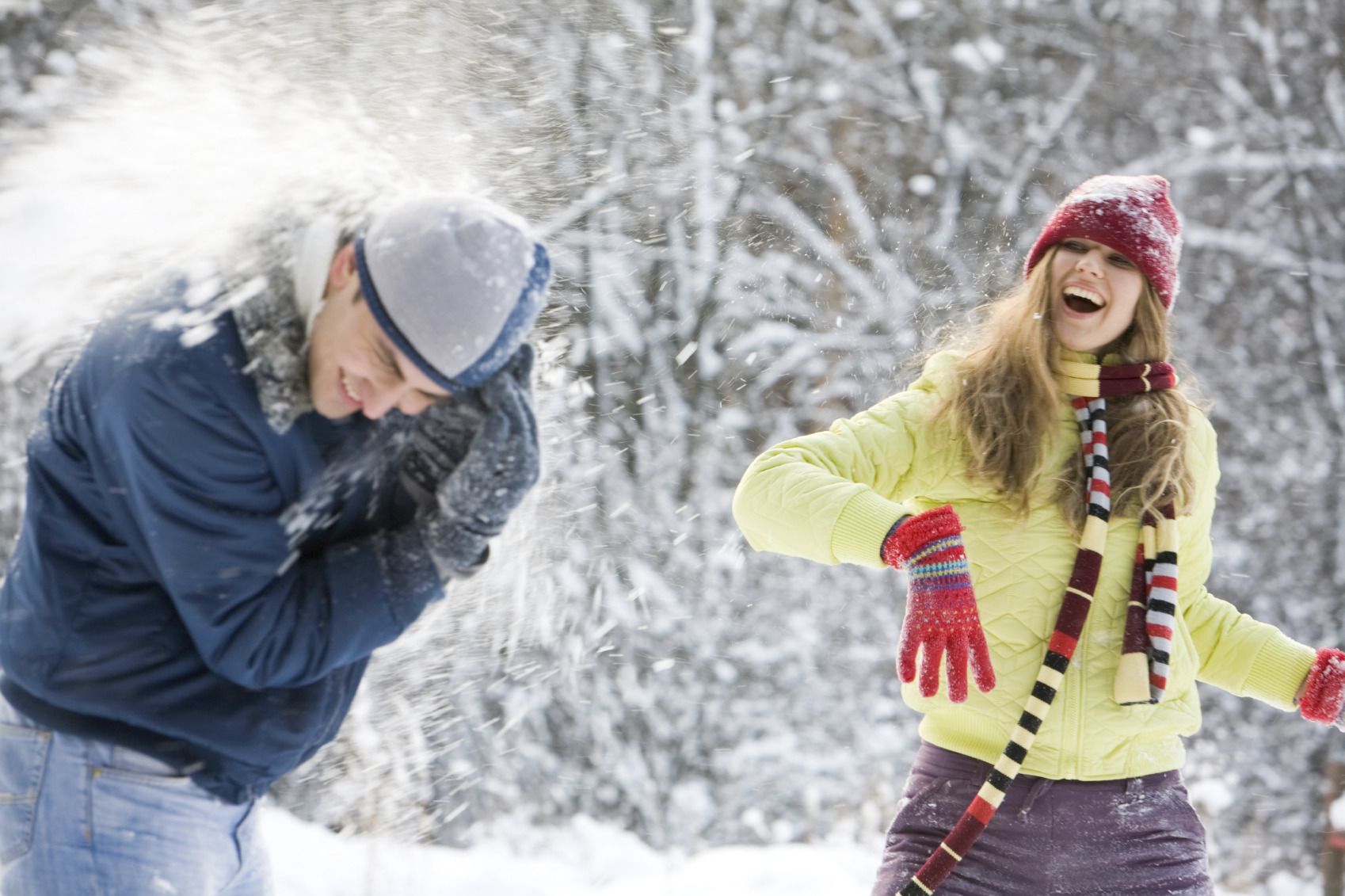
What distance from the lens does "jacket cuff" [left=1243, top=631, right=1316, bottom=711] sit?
Result: 5.97ft

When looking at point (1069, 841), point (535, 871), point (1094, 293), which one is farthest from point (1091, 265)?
point (535, 871)

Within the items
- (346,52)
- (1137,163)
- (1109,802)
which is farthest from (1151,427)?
(1137,163)

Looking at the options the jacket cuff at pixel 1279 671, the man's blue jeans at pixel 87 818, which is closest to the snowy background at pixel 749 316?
the man's blue jeans at pixel 87 818

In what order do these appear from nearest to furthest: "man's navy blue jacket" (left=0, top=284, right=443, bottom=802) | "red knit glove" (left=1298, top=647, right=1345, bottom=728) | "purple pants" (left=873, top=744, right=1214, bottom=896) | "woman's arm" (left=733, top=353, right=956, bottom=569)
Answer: "man's navy blue jacket" (left=0, top=284, right=443, bottom=802)
"woman's arm" (left=733, top=353, right=956, bottom=569)
"purple pants" (left=873, top=744, right=1214, bottom=896)
"red knit glove" (left=1298, top=647, right=1345, bottom=728)

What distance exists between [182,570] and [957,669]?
110 cm

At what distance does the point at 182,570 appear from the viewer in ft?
4.22

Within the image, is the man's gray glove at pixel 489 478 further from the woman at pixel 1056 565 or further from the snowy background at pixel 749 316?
the snowy background at pixel 749 316

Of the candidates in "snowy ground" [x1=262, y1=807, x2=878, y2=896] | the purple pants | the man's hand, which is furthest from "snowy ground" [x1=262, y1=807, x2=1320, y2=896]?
the man's hand

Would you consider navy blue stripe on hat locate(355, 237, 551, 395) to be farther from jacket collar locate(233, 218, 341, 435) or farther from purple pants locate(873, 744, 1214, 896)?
purple pants locate(873, 744, 1214, 896)

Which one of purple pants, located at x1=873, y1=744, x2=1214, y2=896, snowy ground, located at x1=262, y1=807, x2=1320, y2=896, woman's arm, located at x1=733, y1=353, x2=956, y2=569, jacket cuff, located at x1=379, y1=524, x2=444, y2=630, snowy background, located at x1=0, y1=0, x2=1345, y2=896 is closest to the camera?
jacket cuff, located at x1=379, y1=524, x2=444, y2=630

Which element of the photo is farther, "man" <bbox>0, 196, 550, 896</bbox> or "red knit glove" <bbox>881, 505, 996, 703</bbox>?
"red knit glove" <bbox>881, 505, 996, 703</bbox>

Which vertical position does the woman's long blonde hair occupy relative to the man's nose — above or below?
below

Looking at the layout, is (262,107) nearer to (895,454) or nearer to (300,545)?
A: (300,545)

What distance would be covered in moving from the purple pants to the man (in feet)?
3.06
